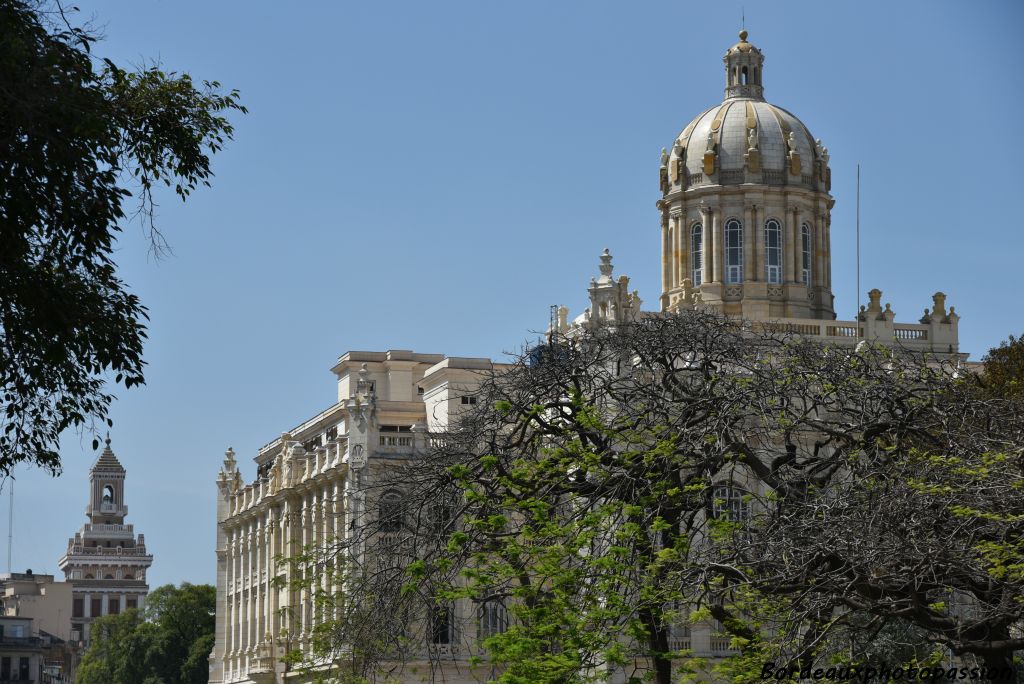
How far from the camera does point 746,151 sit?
277ft

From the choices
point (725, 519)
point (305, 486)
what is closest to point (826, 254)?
point (305, 486)

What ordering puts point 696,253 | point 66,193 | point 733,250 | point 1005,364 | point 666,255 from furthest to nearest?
1. point 666,255
2. point 696,253
3. point 733,250
4. point 1005,364
5. point 66,193

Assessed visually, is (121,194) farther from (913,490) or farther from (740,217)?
(740,217)

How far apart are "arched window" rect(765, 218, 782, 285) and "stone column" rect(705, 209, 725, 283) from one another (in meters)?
1.89

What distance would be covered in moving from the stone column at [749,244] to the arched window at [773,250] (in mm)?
672

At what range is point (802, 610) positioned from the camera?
26.7 meters

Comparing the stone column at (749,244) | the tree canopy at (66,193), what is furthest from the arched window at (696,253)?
the tree canopy at (66,193)

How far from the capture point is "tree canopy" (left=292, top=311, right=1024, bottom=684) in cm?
2617

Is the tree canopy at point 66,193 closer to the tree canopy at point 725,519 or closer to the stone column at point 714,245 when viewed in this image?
the tree canopy at point 725,519

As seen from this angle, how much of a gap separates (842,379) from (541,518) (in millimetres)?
5499

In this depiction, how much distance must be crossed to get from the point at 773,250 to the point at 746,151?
423cm

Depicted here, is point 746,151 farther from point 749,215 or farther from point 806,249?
point 806,249

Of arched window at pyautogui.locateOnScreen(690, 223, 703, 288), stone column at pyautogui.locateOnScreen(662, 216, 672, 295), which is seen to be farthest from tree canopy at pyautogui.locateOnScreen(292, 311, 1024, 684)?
stone column at pyautogui.locateOnScreen(662, 216, 672, 295)

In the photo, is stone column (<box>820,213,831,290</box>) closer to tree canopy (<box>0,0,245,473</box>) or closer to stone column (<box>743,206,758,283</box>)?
stone column (<box>743,206,758,283</box>)
